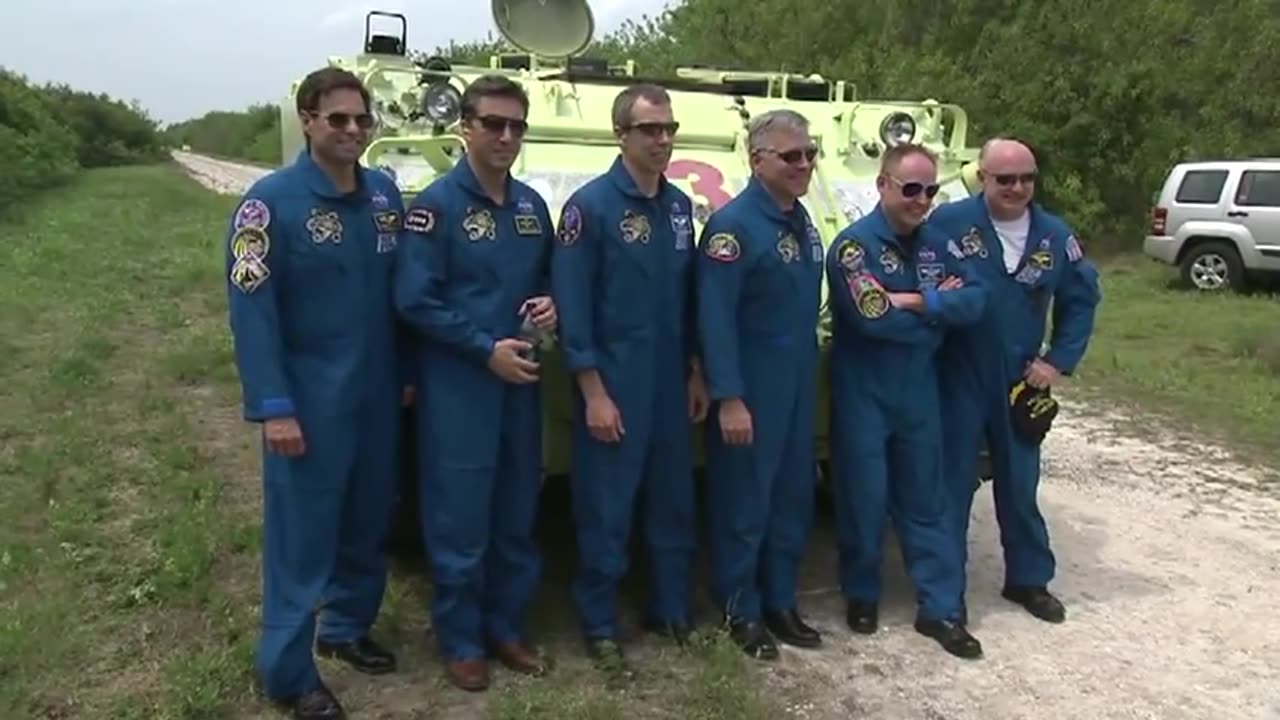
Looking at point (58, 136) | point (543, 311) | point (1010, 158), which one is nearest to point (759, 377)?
point (543, 311)

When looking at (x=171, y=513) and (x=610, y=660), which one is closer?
(x=610, y=660)

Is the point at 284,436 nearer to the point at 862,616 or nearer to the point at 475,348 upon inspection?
the point at 475,348

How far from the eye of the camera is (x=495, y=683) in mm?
4598

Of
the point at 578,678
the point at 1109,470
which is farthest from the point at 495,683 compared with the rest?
the point at 1109,470

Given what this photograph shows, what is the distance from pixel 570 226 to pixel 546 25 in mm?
3661

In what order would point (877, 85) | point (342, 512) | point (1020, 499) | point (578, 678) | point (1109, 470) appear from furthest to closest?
point (877, 85)
point (1109, 470)
point (1020, 499)
point (578, 678)
point (342, 512)

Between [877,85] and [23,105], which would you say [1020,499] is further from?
[23,105]

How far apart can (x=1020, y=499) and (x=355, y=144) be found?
9.67 ft

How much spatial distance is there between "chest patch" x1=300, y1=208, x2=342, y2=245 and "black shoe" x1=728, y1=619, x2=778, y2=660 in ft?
6.50

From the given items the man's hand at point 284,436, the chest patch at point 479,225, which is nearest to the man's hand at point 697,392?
the chest patch at point 479,225

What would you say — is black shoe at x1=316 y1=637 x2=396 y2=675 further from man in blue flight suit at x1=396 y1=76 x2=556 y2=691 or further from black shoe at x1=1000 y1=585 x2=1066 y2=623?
black shoe at x1=1000 y1=585 x2=1066 y2=623

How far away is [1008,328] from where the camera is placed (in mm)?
5316

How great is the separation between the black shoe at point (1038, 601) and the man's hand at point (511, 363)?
2.41m

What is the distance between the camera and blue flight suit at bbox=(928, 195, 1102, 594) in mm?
5250
